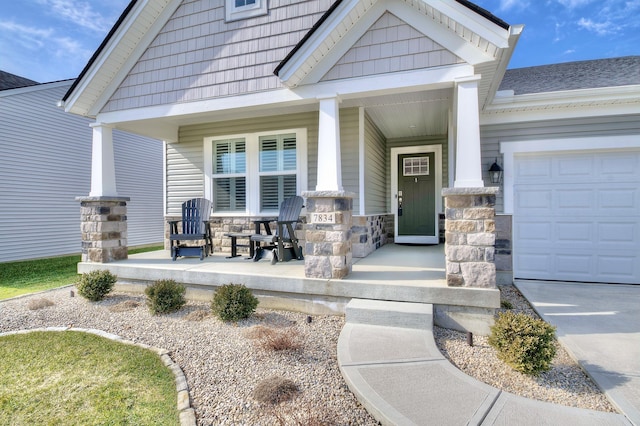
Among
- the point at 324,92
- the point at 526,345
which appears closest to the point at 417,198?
the point at 324,92

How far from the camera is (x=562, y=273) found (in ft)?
17.6

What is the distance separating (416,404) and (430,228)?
19.0ft

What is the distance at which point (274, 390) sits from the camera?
88.3 inches

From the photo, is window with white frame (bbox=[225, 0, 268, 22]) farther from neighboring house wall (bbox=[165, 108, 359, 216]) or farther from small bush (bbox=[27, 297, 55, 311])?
small bush (bbox=[27, 297, 55, 311])

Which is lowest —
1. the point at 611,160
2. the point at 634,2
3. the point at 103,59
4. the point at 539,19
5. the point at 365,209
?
the point at 365,209

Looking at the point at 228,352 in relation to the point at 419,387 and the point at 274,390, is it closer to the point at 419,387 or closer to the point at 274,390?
the point at 274,390

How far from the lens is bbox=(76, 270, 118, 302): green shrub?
445 centimetres

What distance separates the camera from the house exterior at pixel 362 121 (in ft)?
11.7

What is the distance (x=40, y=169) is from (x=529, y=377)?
38.3 ft

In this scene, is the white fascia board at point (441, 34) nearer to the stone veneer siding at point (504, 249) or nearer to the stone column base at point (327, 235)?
the stone column base at point (327, 235)

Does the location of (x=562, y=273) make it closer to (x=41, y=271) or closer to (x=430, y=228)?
(x=430, y=228)

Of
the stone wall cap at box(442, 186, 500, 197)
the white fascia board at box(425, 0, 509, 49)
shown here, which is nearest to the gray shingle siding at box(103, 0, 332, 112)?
the white fascia board at box(425, 0, 509, 49)

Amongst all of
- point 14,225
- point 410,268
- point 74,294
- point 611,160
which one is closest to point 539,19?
point 611,160

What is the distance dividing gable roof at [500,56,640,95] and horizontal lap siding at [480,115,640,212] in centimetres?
65
